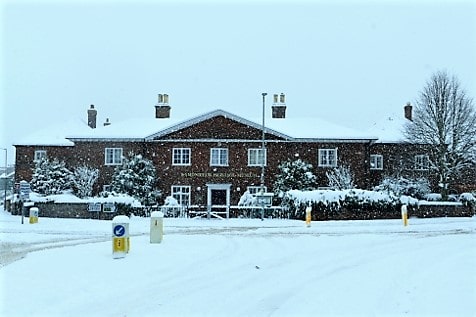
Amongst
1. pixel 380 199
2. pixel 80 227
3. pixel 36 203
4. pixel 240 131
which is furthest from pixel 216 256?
pixel 240 131

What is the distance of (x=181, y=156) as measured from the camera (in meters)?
46.4

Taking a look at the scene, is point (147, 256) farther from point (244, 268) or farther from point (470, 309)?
point (470, 309)

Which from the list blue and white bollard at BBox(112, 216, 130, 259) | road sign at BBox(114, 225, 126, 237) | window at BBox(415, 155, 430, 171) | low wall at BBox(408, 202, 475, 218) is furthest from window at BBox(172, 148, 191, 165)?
road sign at BBox(114, 225, 126, 237)

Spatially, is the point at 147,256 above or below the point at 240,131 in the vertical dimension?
below

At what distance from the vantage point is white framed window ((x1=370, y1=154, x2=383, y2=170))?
51156mm

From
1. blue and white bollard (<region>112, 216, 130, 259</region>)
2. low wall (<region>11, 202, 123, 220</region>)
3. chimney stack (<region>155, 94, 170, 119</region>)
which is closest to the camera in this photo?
blue and white bollard (<region>112, 216, 130, 259</region>)

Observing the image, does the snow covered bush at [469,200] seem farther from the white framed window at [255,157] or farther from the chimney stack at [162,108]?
the chimney stack at [162,108]

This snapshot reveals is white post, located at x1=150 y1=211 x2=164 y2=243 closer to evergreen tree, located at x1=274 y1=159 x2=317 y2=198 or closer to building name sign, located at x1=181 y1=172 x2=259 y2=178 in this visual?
→ evergreen tree, located at x1=274 y1=159 x2=317 y2=198

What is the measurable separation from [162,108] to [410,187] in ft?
69.1

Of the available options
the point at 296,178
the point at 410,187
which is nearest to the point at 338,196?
the point at 296,178

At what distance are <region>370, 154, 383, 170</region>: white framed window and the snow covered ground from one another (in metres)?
30.7

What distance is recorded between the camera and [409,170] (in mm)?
48469

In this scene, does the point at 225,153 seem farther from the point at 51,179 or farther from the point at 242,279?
the point at 242,279

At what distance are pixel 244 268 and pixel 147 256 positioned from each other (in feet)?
9.98
